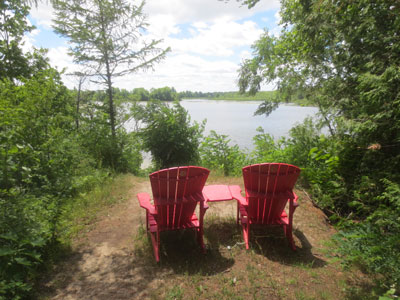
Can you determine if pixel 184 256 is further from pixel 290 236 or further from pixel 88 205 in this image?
pixel 88 205

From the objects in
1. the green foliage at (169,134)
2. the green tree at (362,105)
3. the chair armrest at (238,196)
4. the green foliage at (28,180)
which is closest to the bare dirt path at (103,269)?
the green foliage at (28,180)

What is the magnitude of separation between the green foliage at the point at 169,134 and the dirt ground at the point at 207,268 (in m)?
5.36

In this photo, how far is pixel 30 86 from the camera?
4.40 meters

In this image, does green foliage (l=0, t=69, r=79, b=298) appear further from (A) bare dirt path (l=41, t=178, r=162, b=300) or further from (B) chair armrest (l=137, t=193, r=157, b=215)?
(B) chair armrest (l=137, t=193, r=157, b=215)

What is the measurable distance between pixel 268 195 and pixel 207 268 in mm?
1173

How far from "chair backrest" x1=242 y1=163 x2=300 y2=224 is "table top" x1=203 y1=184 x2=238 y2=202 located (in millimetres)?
437

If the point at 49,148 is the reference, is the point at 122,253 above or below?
below

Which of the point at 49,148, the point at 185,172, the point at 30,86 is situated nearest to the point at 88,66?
the point at 30,86

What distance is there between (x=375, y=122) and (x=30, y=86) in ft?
18.6

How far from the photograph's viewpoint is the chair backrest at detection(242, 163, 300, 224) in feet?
10.3

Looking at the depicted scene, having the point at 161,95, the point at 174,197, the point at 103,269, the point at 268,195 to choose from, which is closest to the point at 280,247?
the point at 268,195

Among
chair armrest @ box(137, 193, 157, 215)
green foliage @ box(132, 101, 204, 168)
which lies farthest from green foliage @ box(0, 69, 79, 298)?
green foliage @ box(132, 101, 204, 168)

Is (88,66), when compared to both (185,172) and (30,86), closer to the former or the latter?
(30,86)

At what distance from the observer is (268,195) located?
322cm
